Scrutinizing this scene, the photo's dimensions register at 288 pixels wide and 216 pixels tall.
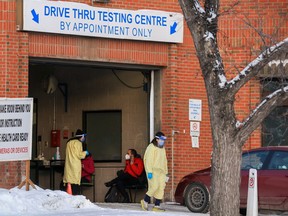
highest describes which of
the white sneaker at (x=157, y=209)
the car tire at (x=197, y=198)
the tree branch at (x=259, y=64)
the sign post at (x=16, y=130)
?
the tree branch at (x=259, y=64)

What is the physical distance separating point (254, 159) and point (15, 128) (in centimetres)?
521

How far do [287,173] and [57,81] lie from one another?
30.0 ft

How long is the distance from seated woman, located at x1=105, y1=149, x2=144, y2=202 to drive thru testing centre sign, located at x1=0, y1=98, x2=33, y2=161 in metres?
4.42

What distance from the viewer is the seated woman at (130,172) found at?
22.9 meters

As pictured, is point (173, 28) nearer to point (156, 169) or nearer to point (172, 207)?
point (156, 169)

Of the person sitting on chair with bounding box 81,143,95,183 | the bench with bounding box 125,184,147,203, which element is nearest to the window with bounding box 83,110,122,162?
the bench with bounding box 125,184,147,203

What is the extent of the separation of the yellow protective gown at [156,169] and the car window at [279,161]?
2590 mm

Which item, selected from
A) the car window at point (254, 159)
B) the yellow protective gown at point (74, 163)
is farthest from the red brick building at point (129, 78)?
the car window at point (254, 159)

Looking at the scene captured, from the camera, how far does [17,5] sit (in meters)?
20.2

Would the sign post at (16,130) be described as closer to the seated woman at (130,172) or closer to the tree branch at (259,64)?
the seated woman at (130,172)

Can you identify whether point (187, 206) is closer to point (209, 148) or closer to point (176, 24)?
point (209, 148)

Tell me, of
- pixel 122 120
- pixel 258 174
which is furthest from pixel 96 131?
pixel 258 174

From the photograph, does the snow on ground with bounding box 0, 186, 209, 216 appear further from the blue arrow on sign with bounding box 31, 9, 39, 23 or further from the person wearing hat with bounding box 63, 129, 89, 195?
the blue arrow on sign with bounding box 31, 9, 39, 23

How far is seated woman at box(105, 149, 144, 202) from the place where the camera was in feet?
75.1
